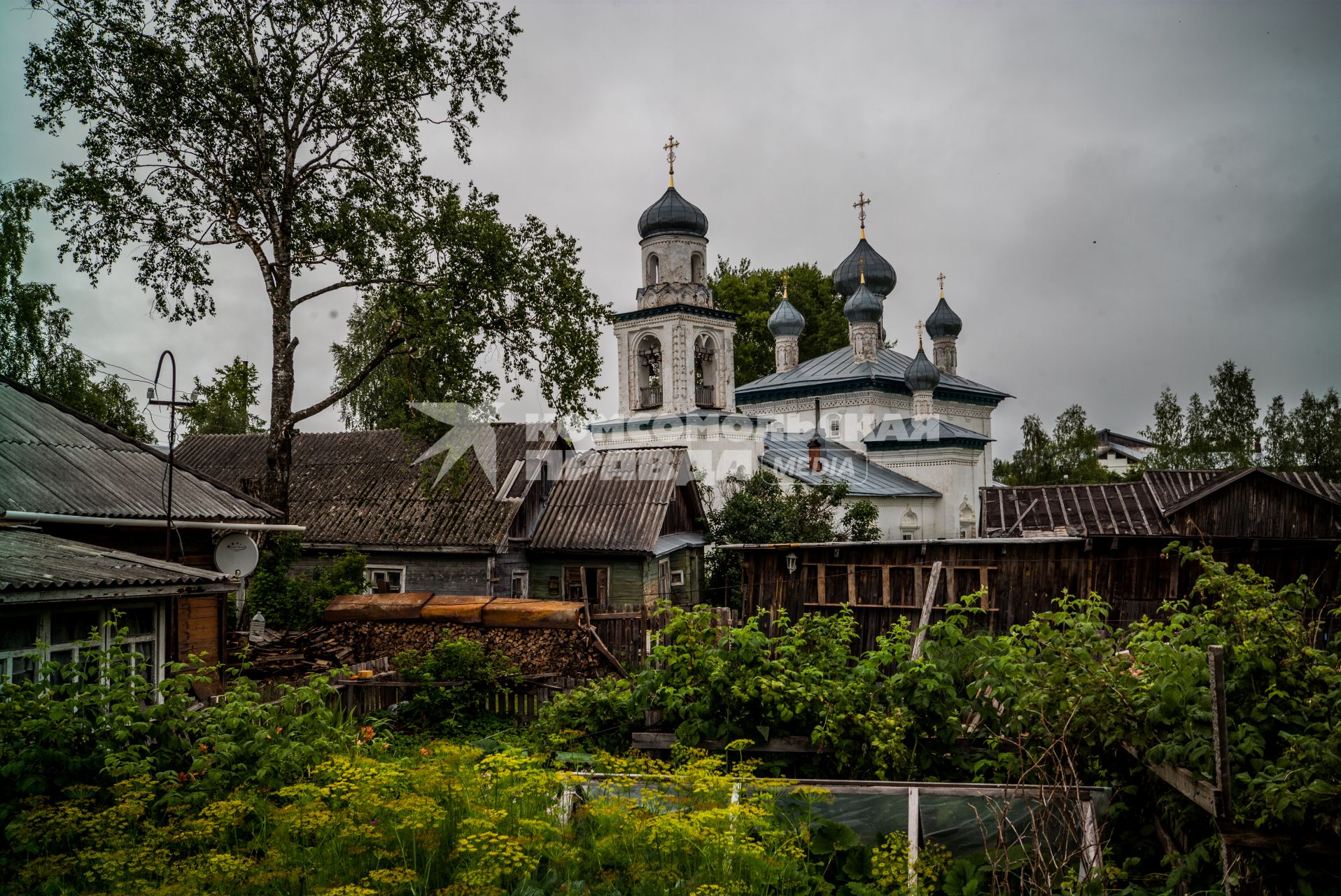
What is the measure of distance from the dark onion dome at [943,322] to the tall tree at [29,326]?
3479cm

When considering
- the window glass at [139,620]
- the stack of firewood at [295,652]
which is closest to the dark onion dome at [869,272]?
the stack of firewood at [295,652]

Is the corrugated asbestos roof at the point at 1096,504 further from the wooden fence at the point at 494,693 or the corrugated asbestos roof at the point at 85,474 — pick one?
the corrugated asbestos roof at the point at 85,474

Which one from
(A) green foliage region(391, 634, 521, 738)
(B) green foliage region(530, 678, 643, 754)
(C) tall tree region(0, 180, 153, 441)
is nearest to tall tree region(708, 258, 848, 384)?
(C) tall tree region(0, 180, 153, 441)

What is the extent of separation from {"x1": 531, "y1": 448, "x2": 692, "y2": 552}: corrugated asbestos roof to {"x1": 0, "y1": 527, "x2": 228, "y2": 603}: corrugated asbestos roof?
11.1 meters

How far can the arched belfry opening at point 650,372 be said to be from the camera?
2877 centimetres

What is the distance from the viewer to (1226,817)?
414 centimetres

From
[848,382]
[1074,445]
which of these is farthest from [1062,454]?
[848,382]

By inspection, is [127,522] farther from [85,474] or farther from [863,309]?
[863,309]

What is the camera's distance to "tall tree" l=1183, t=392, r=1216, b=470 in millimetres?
31562

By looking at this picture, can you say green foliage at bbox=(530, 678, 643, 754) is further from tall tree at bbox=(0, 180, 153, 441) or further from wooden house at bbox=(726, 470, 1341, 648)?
tall tree at bbox=(0, 180, 153, 441)

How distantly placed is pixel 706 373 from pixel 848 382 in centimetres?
989

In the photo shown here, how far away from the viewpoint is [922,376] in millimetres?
36500

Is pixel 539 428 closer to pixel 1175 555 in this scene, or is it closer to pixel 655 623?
pixel 655 623

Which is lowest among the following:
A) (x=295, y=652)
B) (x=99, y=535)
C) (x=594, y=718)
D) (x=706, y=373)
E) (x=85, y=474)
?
(x=295, y=652)
